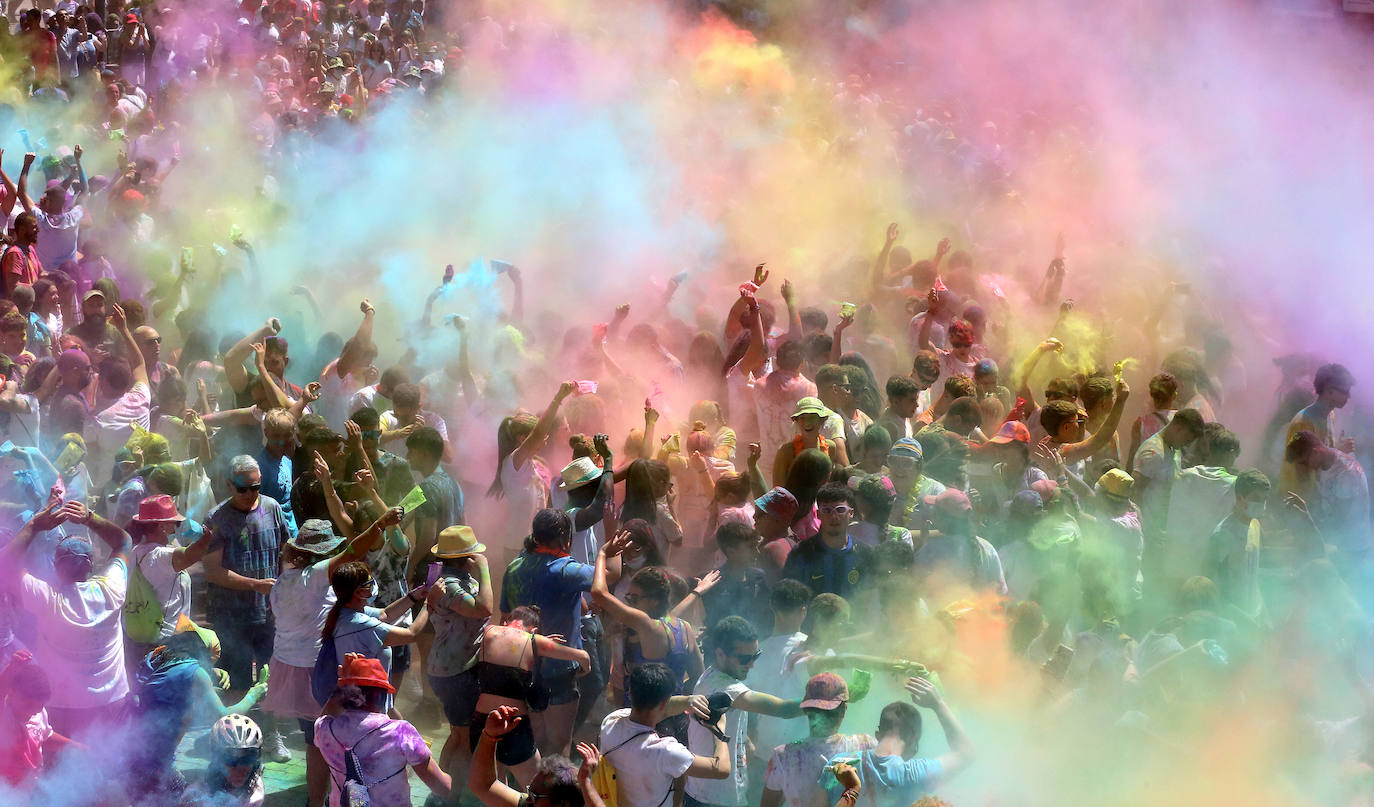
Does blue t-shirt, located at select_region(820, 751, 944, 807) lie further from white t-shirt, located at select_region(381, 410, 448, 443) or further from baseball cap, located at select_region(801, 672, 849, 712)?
white t-shirt, located at select_region(381, 410, 448, 443)

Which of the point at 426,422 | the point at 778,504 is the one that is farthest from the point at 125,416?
the point at 778,504

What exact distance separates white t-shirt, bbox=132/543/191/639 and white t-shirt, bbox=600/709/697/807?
198 centimetres

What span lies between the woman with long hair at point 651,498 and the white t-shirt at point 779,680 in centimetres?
104

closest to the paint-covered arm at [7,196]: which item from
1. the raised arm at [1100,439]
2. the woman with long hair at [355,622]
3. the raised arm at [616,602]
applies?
the woman with long hair at [355,622]

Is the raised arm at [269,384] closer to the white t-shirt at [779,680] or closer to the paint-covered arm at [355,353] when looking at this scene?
the paint-covered arm at [355,353]

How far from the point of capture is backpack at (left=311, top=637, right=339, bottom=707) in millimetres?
4449

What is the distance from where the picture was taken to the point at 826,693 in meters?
3.95

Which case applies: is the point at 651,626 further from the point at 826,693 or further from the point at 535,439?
the point at 535,439

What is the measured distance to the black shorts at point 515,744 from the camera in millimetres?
4430

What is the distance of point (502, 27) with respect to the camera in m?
13.9

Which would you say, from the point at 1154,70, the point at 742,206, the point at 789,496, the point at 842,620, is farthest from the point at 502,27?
the point at 842,620

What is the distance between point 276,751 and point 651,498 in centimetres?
172

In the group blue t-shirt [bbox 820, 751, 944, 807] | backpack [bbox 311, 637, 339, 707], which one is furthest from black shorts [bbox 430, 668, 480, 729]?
blue t-shirt [bbox 820, 751, 944, 807]

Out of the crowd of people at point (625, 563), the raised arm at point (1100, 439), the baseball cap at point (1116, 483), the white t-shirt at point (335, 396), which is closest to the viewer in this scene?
the crowd of people at point (625, 563)
